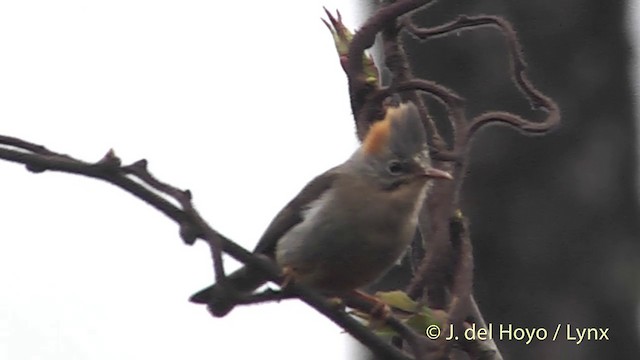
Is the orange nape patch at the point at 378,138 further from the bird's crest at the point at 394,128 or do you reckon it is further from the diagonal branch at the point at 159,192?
the diagonal branch at the point at 159,192

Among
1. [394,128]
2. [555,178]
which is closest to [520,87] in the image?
[394,128]

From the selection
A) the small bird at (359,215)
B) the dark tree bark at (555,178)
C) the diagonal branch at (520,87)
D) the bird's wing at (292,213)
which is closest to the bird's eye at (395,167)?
the small bird at (359,215)

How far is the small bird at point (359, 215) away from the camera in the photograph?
3258mm

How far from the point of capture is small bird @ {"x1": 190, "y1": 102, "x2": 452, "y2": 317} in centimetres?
326

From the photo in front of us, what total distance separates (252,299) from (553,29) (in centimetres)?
484

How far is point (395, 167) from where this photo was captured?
3627 mm

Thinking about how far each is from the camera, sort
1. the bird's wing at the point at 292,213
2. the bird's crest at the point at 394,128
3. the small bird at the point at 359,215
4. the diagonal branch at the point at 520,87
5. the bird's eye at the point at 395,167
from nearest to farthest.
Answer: the diagonal branch at the point at 520,87, the bird's crest at the point at 394,128, the small bird at the point at 359,215, the bird's wing at the point at 292,213, the bird's eye at the point at 395,167

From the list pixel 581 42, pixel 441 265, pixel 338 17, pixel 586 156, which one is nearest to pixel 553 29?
pixel 581 42

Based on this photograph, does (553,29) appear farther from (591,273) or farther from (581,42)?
(591,273)

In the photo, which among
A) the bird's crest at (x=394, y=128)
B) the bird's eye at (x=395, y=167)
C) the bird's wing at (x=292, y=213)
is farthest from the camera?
the bird's eye at (x=395, y=167)

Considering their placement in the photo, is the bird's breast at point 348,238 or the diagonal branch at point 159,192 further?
the bird's breast at point 348,238

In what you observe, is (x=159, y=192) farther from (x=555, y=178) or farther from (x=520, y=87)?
(x=555, y=178)

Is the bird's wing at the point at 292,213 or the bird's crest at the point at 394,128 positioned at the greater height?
the bird's crest at the point at 394,128

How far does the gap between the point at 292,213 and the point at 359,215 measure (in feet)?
0.58
